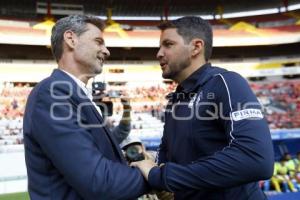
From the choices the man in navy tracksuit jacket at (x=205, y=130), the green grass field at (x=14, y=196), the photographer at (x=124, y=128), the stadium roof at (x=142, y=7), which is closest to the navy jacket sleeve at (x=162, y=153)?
the man in navy tracksuit jacket at (x=205, y=130)

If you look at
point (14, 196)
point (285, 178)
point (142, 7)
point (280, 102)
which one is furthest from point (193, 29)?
point (142, 7)

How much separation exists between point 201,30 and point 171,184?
0.84 metres

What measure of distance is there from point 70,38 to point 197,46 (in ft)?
2.16

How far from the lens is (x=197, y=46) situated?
5.90ft

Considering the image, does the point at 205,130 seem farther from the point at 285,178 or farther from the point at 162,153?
the point at 285,178

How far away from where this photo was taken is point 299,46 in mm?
24375

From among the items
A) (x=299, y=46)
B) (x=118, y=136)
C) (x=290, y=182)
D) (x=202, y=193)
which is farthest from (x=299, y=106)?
(x=202, y=193)

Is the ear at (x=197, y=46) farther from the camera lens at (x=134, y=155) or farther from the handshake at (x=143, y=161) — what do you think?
the camera lens at (x=134, y=155)

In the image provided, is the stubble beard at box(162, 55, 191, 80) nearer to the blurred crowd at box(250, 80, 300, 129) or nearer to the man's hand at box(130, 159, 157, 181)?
the man's hand at box(130, 159, 157, 181)

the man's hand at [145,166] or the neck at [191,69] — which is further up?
the neck at [191,69]

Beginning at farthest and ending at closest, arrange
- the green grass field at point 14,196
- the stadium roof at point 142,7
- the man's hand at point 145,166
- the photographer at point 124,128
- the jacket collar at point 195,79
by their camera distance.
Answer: the stadium roof at point 142,7 → the green grass field at point 14,196 → the photographer at point 124,128 → the jacket collar at point 195,79 → the man's hand at point 145,166

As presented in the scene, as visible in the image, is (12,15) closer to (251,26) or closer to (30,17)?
(30,17)

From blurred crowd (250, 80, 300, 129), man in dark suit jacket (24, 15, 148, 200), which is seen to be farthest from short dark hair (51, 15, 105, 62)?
blurred crowd (250, 80, 300, 129)

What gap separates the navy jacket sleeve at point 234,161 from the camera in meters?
1.34
